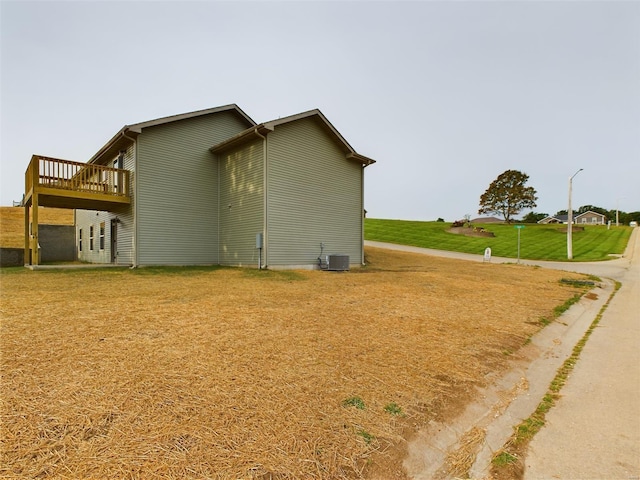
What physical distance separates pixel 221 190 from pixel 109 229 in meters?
6.45

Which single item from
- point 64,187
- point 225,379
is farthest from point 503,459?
point 64,187

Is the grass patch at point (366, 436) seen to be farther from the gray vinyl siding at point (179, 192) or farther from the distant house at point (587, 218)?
the distant house at point (587, 218)

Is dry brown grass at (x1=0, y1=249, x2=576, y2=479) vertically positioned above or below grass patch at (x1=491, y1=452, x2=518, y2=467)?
above

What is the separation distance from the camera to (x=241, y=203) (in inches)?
577

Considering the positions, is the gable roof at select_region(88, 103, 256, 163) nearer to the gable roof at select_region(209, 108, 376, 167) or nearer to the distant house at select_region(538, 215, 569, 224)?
the gable roof at select_region(209, 108, 376, 167)

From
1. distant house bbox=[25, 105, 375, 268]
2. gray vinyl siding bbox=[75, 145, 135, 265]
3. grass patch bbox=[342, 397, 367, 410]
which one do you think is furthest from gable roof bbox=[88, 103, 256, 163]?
grass patch bbox=[342, 397, 367, 410]

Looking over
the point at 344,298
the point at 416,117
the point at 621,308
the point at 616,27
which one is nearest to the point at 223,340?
the point at 344,298

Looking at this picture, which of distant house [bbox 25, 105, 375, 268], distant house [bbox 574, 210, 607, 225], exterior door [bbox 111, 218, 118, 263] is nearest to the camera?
distant house [bbox 25, 105, 375, 268]

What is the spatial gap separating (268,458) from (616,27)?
57.6 feet

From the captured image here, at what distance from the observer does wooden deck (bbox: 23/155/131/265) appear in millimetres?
12688

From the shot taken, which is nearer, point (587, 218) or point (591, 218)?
point (591, 218)

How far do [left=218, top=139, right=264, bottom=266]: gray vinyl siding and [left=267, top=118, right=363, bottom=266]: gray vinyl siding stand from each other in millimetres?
682

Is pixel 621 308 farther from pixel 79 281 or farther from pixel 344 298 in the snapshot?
pixel 79 281

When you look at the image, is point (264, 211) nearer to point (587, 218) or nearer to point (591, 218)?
point (587, 218)
